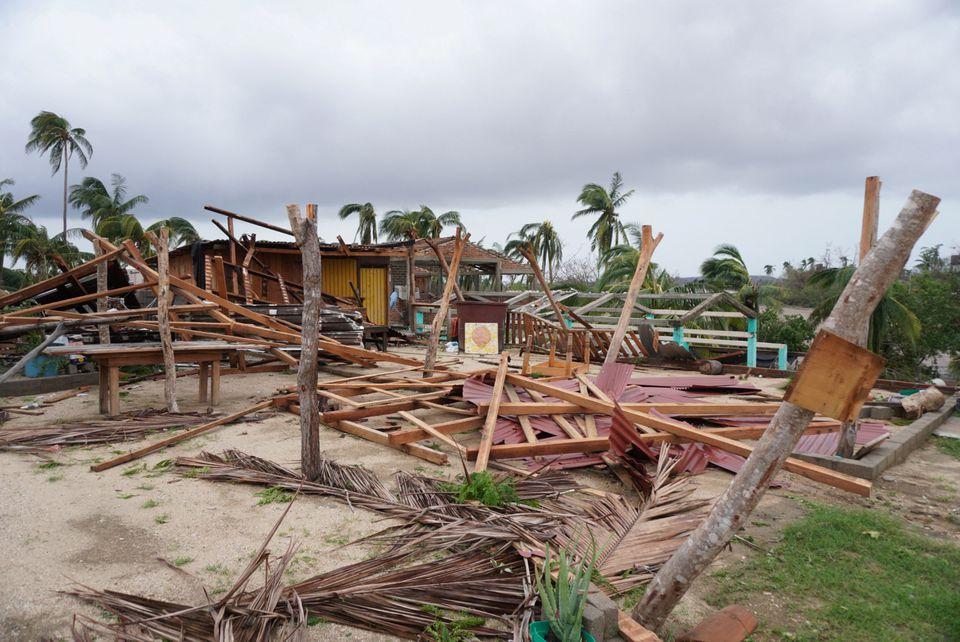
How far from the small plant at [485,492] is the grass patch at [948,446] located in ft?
17.2

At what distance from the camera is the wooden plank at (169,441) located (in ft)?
17.8

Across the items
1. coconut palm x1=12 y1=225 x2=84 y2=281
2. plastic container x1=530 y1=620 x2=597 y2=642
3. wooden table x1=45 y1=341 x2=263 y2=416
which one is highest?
coconut palm x1=12 y1=225 x2=84 y2=281

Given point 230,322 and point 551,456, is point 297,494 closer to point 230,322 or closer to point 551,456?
point 551,456

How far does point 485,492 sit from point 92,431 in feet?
15.4

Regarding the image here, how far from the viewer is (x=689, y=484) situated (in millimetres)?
4688

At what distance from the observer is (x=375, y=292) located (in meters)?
18.8

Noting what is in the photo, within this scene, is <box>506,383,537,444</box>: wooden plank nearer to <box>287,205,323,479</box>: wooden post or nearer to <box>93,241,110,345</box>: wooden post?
<box>287,205,323,479</box>: wooden post

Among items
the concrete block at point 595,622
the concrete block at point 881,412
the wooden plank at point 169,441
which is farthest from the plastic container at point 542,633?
the concrete block at point 881,412

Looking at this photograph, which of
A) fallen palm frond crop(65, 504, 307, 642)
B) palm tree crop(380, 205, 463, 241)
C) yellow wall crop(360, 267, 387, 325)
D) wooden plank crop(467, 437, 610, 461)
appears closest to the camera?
fallen palm frond crop(65, 504, 307, 642)

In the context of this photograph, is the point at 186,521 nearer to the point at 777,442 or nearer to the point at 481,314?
the point at 777,442

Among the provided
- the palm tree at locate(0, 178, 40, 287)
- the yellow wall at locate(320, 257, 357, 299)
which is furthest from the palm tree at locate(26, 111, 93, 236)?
the yellow wall at locate(320, 257, 357, 299)

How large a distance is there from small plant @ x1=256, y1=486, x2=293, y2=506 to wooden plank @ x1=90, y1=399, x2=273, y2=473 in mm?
1717

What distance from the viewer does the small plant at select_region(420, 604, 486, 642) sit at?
2.76m

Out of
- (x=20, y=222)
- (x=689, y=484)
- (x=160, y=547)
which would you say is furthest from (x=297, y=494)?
(x=20, y=222)
